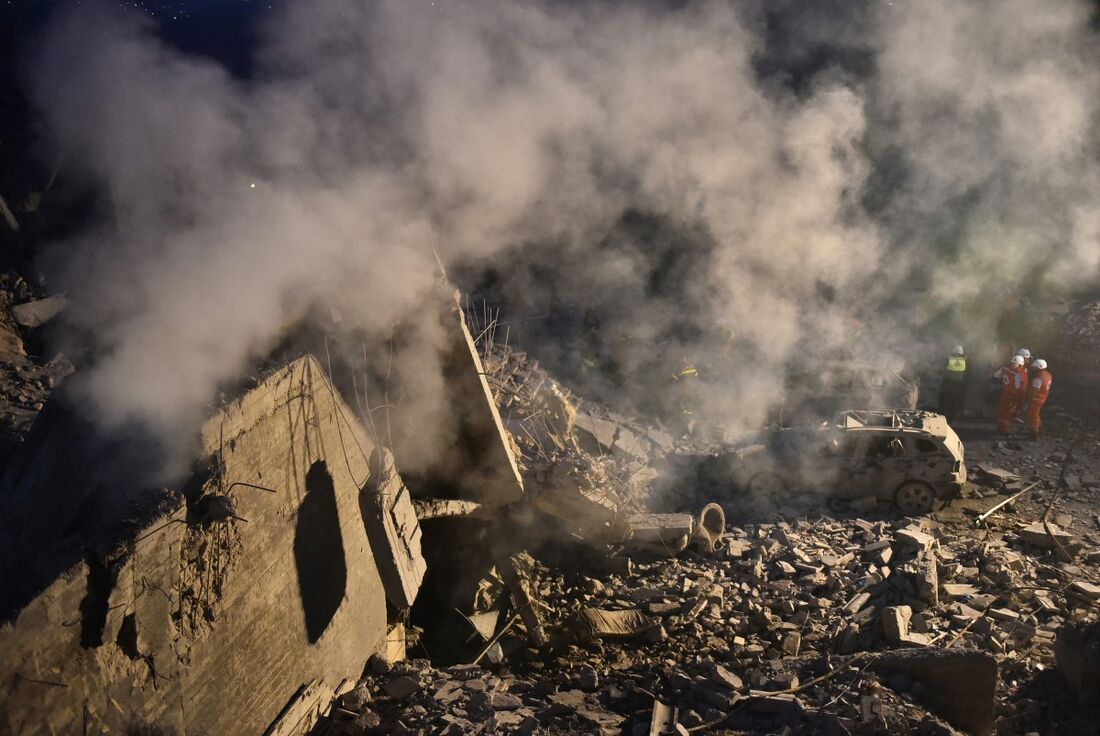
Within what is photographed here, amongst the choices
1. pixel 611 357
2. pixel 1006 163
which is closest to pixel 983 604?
pixel 611 357

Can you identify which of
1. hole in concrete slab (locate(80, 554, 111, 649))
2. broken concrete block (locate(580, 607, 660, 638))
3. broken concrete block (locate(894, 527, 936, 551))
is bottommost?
broken concrete block (locate(580, 607, 660, 638))

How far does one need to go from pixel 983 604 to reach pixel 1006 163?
13160 millimetres

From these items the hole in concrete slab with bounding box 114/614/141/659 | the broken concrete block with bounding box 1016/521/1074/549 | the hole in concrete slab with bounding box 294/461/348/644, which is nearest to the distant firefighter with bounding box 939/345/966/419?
the broken concrete block with bounding box 1016/521/1074/549

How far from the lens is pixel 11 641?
362cm

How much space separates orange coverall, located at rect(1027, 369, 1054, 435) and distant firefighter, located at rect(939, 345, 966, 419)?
109 cm

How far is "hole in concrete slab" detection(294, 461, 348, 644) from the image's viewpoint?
6215 millimetres

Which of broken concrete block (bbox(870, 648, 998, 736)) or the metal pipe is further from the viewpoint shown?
the metal pipe

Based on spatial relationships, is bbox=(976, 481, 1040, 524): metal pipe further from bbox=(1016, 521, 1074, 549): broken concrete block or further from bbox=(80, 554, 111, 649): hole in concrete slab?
bbox=(80, 554, 111, 649): hole in concrete slab

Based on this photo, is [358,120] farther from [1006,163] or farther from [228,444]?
[1006,163]

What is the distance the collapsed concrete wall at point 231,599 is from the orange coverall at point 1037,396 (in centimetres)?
1107

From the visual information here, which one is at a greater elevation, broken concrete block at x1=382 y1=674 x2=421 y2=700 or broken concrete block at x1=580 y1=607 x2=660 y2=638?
broken concrete block at x1=382 y1=674 x2=421 y2=700

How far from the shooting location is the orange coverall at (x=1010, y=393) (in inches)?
515

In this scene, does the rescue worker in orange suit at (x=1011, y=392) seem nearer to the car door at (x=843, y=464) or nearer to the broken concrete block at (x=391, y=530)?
the car door at (x=843, y=464)

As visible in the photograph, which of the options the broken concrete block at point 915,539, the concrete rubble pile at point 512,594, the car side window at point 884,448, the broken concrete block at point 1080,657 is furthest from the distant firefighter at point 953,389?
the broken concrete block at point 1080,657
